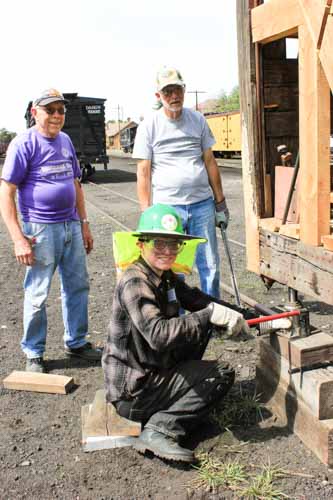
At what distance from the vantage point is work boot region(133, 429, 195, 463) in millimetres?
2910

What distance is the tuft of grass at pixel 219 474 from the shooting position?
2.77m

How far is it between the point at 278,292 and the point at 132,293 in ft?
11.7

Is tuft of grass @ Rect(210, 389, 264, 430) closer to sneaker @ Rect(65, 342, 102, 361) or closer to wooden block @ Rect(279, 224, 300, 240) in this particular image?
wooden block @ Rect(279, 224, 300, 240)

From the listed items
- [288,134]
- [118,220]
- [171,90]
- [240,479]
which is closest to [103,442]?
[240,479]

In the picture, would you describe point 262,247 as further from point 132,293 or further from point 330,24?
point 330,24

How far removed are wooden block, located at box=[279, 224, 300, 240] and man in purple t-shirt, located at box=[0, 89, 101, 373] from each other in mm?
1636

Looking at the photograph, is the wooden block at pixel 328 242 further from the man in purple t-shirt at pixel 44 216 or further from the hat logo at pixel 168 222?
the man in purple t-shirt at pixel 44 216

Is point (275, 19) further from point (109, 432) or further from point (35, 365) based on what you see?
point (35, 365)

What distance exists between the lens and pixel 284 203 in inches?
148

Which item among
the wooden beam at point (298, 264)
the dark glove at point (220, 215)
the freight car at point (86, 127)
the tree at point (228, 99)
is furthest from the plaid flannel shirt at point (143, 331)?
the tree at point (228, 99)

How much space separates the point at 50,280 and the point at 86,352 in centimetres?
72

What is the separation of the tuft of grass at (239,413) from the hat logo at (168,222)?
1.26 metres

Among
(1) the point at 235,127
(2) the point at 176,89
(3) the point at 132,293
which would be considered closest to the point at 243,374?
(3) the point at 132,293


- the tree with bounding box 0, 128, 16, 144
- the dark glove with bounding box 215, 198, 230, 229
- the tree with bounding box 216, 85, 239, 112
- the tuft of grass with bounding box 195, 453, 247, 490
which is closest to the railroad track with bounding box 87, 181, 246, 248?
the dark glove with bounding box 215, 198, 230, 229
